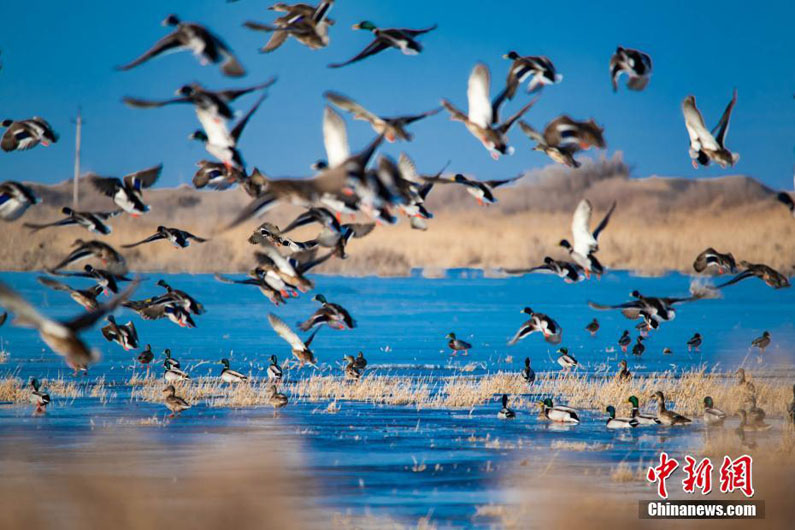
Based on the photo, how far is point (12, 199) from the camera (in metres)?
15.6

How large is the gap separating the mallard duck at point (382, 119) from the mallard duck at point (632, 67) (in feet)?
9.40

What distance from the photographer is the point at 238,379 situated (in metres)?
25.7

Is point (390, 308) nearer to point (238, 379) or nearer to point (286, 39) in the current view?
point (238, 379)

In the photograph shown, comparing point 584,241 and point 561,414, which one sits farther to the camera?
point 561,414

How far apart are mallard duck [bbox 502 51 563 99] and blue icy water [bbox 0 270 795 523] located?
19.2 feet

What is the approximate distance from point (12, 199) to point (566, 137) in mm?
7481

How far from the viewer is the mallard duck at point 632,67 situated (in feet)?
52.3

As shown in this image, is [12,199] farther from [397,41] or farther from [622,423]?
[622,423]

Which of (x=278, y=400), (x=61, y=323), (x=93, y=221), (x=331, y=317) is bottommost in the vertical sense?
(x=61, y=323)

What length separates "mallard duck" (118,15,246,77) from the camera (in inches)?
570

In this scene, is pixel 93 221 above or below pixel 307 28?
below

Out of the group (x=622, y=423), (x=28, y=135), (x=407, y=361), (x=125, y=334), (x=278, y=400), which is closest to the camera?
(x=28, y=135)

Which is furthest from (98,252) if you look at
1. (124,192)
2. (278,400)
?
(278,400)

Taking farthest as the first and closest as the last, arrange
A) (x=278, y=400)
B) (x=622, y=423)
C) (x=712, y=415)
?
(x=278, y=400), (x=712, y=415), (x=622, y=423)
